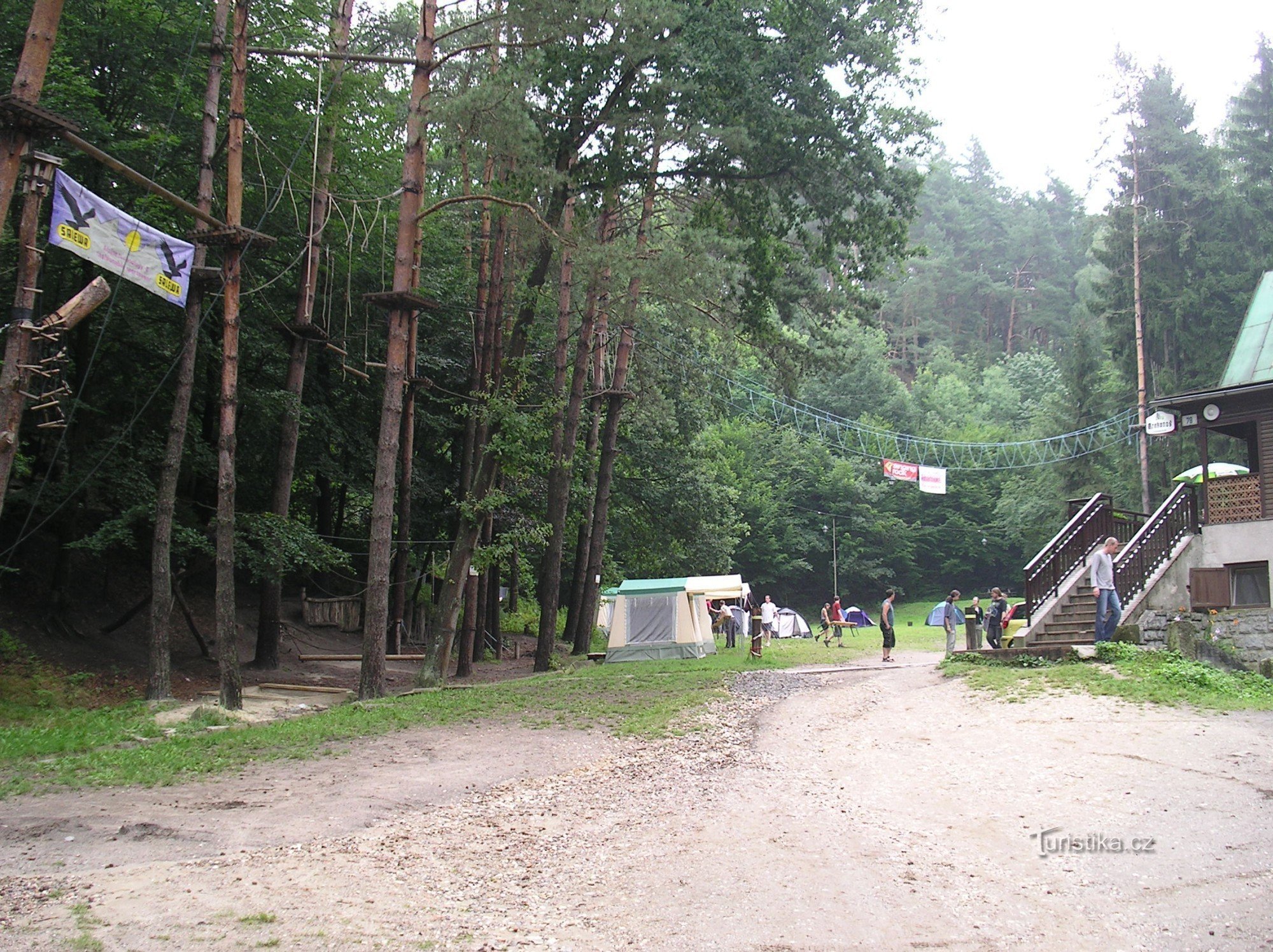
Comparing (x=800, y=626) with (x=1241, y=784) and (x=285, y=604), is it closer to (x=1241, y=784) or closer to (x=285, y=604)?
(x=285, y=604)

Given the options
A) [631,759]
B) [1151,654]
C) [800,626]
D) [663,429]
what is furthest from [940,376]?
[631,759]

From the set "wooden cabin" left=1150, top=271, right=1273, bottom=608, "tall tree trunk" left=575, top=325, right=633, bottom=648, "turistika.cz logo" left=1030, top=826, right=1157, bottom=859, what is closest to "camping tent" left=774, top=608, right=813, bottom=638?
"tall tree trunk" left=575, top=325, right=633, bottom=648

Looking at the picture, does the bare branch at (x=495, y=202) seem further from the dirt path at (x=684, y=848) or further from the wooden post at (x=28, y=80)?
the dirt path at (x=684, y=848)

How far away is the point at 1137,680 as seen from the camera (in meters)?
12.8

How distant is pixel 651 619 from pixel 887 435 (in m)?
22.8

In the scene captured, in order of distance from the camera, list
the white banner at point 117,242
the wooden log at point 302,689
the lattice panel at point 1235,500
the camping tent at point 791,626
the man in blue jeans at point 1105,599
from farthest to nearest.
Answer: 1. the camping tent at point 791,626
2. the lattice panel at point 1235,500
3. the wooden log at point 302,689
4. the man in blue jeans at point 1105,599
5. the white banner at point 117,242

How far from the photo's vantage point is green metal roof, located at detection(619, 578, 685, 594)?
92.9 ft

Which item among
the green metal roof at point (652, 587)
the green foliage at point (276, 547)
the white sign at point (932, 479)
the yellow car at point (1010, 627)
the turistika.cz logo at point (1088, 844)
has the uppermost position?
the white sign at point (932, 479)

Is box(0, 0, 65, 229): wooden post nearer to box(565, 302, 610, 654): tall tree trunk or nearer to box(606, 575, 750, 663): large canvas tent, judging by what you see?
box(565, 302, 610, 654): tall tree trunk

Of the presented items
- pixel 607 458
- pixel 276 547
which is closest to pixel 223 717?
pixel 276 547

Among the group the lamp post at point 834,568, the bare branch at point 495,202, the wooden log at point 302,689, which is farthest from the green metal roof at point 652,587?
the lamp post at point 834,568

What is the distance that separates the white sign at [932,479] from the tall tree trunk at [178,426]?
30.7 metres

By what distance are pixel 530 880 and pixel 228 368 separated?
999cm

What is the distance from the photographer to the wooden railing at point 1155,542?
18016mm
